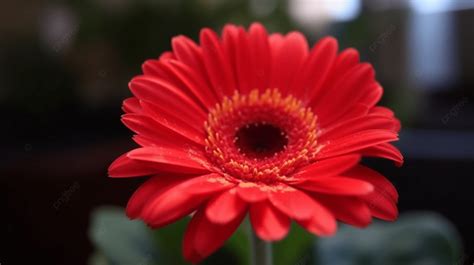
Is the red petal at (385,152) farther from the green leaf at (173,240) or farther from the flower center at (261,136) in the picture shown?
the green leaf at (173,240)

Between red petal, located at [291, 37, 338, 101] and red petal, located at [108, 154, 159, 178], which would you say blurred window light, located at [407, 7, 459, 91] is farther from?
red petal, located at [108, 154, 159, 178]

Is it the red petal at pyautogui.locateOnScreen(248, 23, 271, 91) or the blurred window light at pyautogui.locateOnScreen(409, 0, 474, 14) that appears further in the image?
the blurred window light at pyautogui.locateOnScreen(409, 0, 474, 14)

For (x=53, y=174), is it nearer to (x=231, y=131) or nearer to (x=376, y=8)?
(x=231, y=131)

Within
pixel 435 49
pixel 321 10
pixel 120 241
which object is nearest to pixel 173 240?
pixel 120 241

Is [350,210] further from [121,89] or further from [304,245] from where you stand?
[121,89]

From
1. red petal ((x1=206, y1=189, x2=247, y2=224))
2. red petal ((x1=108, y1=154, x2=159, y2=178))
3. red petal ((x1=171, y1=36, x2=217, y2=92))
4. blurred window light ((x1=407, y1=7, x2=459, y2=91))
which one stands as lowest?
blurred window light ((x1=407, y1=7, x2=459, y2=91))

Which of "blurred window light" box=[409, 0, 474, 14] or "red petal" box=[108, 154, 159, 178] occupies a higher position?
"red petal" box=[108, 154, 159, 178]

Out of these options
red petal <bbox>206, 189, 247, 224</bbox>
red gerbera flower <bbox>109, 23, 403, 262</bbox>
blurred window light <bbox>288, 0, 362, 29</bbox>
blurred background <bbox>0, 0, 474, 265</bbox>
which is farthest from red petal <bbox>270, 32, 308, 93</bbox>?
blurred window light <bbox>288, 0, 362, 29</bbox>

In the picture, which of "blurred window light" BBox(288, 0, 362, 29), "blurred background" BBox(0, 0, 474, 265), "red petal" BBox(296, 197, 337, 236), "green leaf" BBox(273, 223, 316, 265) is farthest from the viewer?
"blurred window light" BBox(288, 0, 362, 29)
